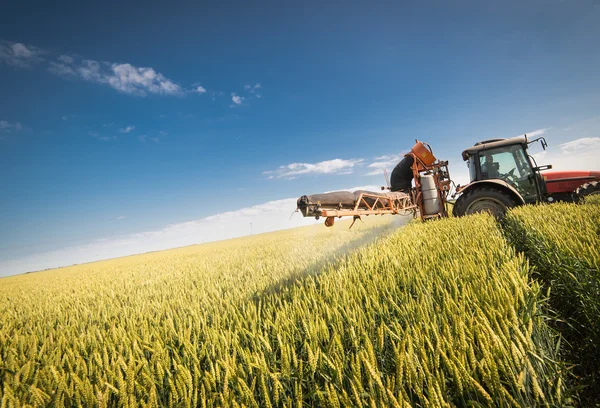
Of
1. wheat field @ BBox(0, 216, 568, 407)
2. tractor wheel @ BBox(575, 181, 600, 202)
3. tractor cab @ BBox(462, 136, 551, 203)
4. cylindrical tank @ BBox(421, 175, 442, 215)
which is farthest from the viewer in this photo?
cylindrical tank @ BBox(421, 175, 442, 215)

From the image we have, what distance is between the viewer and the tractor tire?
677 centimetres

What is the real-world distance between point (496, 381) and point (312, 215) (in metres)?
4.02

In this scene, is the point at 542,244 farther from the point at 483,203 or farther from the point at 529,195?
the point at 529,195

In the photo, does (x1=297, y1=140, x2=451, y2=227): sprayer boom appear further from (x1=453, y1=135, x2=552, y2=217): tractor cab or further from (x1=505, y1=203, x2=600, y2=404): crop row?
(x1=505, y1=203, x2=600, y2=404): crop row

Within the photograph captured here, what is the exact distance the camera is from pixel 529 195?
23.5 ft

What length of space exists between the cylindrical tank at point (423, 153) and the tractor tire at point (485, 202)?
4.65ft

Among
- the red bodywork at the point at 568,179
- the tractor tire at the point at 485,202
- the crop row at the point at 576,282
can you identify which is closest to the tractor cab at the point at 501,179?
the tractor tire at the point at 485,202

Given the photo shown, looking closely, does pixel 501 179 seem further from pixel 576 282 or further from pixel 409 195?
pixel 576 282

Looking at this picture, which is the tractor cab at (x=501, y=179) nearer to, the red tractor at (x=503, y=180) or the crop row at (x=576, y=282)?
the red tractor at (x=503, y=180)

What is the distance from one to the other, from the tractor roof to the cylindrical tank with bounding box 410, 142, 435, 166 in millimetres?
1109

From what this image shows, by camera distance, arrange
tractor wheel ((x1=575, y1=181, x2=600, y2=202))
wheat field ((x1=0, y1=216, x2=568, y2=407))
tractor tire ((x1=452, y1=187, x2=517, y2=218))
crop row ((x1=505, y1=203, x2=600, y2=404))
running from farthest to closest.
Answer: tractor wheel ((x1=575, y1=181, x2=600, y2=202)), tractor tire ((x1=452, y1=187, x2=517, y2=218)), crop row ((x1=505, y1=203, x2=600, y2=404)), wheat field ((x1=0, y1=216, x2=568, y2=407))

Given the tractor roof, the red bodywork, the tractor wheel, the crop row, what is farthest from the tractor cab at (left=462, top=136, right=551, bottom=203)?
the crop row

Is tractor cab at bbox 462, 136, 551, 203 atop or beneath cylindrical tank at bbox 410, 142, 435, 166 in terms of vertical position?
beneath

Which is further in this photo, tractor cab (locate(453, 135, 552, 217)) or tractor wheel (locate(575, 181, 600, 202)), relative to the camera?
tractor wheel (locate(575, 181, 600, 202))
